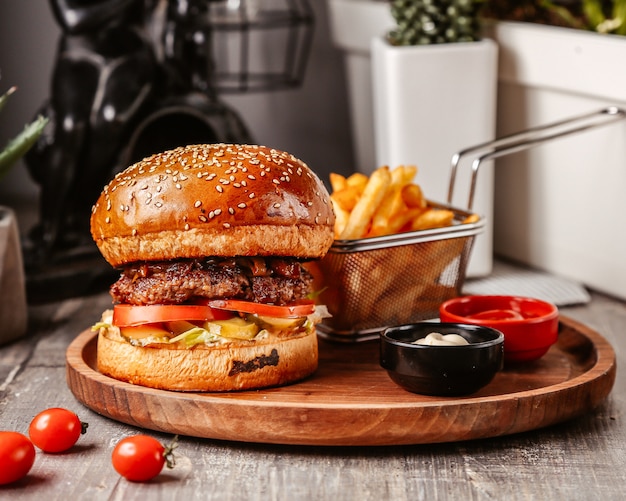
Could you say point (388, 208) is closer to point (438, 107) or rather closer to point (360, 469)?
point (360, 469)

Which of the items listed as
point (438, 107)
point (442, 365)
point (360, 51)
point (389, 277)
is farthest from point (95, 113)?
point (442, 365)

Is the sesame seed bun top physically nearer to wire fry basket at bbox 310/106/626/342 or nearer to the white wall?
wire fry basket at bbox 310/106/626/342

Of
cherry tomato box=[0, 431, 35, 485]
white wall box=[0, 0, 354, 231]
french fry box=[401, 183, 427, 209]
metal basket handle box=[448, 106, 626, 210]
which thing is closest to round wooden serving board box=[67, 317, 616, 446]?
cherry tomato box=[0, 431, 35, 485]

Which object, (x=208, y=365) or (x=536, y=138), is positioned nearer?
(x=208, y=365)

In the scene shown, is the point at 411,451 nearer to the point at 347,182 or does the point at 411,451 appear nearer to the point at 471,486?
the point at 471,486

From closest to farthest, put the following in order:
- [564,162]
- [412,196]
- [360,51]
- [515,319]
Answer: [515,319]
[412,196]
[564,162]
[360,51]

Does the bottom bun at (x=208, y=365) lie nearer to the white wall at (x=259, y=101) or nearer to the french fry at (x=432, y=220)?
the french fry at (x=432, y=220)

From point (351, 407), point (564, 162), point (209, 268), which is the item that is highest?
point (209, 268)

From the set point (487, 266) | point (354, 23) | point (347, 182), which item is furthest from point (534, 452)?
point (354, 23)
